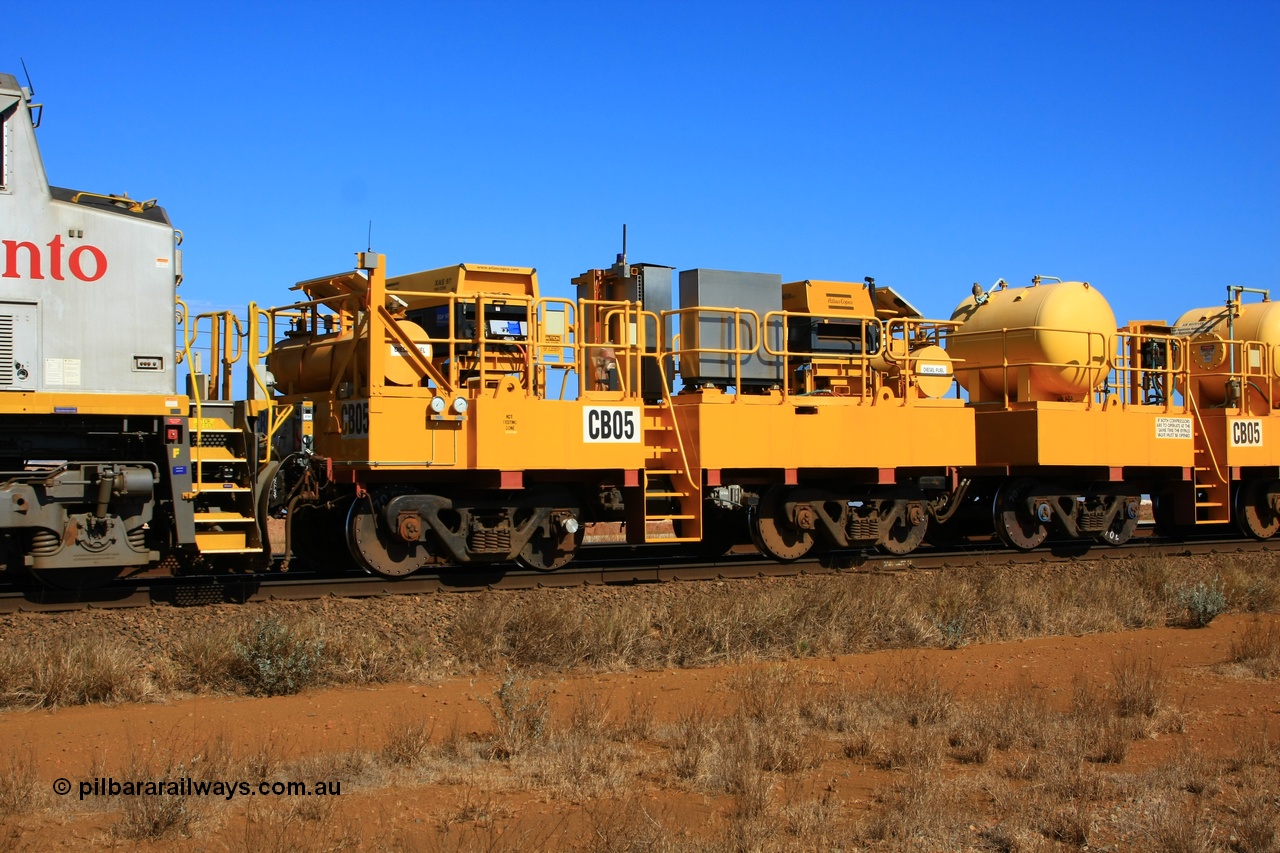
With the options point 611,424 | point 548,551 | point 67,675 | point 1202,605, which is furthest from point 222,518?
point 1202,605

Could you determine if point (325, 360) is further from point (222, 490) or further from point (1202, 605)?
point (1202, 605)

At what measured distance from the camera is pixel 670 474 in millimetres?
14609

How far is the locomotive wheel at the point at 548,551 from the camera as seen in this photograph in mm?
13883

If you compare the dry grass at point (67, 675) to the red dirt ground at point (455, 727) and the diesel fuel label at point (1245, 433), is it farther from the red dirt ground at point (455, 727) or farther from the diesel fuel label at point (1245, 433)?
the diesel fuel label at point (1245, 433)

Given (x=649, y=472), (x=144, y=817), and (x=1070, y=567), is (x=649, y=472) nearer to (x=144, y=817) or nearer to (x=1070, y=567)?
(x=1070, y=567)

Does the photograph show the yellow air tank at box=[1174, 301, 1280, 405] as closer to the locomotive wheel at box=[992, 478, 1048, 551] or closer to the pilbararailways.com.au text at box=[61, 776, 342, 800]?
the locomotive wheel at box=[992, 478, 1048, 551]

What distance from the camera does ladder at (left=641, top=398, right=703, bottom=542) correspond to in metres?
14.3

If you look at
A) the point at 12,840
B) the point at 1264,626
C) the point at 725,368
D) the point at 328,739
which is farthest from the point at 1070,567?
the point at 12,840

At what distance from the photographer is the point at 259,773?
7.38 metres

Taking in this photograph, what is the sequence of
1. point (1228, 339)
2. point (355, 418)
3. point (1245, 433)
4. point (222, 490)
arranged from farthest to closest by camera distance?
1. point (1228, 339)
2. point (1245, 433)
3. point (355, 418)
4. point (222, 490)

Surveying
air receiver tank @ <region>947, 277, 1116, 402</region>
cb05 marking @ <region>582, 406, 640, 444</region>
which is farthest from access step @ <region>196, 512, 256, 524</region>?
Answer: air receiver tank @ <region>947, 277, 1116, 402</region>

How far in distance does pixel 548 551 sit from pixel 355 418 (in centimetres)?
278

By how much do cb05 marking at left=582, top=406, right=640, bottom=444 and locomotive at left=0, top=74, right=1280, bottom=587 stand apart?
0.10 ft

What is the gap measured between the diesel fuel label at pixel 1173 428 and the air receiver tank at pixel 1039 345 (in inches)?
52.6
